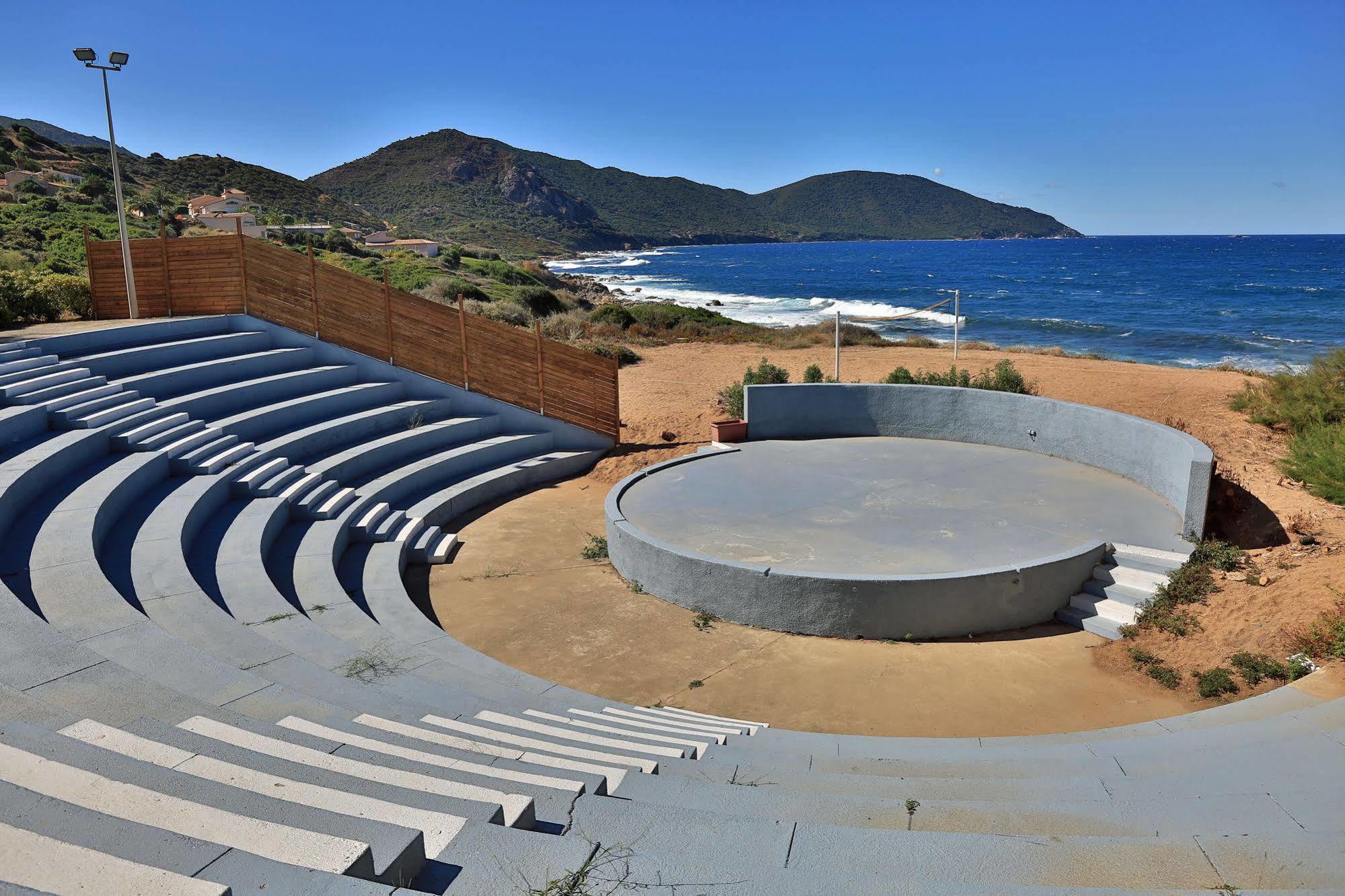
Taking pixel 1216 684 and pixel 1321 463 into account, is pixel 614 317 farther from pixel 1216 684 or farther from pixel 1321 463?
pixel 1216 684

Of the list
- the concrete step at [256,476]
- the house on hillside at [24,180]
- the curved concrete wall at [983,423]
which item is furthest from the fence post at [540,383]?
the house on hillside at [24,180]

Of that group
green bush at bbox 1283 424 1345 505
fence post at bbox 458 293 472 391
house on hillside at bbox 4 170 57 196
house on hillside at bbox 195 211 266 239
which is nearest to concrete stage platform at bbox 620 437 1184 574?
green bush at bbox 1283 424 1345 505

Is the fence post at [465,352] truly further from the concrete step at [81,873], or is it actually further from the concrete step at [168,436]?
the concrete step at [81,873]

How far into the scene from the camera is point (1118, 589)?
31.4 ft

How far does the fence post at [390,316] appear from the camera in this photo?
16844 millimetres

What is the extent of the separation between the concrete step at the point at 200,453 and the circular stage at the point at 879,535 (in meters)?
5.45

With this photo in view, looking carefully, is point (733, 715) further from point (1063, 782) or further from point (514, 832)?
point (514, 832)

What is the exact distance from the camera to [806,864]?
3.34 meters

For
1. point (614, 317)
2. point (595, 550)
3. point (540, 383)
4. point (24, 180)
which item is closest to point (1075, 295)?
point (614, 317)

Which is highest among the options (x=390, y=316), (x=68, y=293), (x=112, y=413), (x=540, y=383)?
(x=68, y=293)

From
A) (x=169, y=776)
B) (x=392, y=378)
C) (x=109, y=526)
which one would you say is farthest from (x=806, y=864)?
(x=392, y=378)

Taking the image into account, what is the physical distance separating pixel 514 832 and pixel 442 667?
475 centimetres

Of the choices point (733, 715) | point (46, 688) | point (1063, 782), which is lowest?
point (733, 715)

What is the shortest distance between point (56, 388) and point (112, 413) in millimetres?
845
